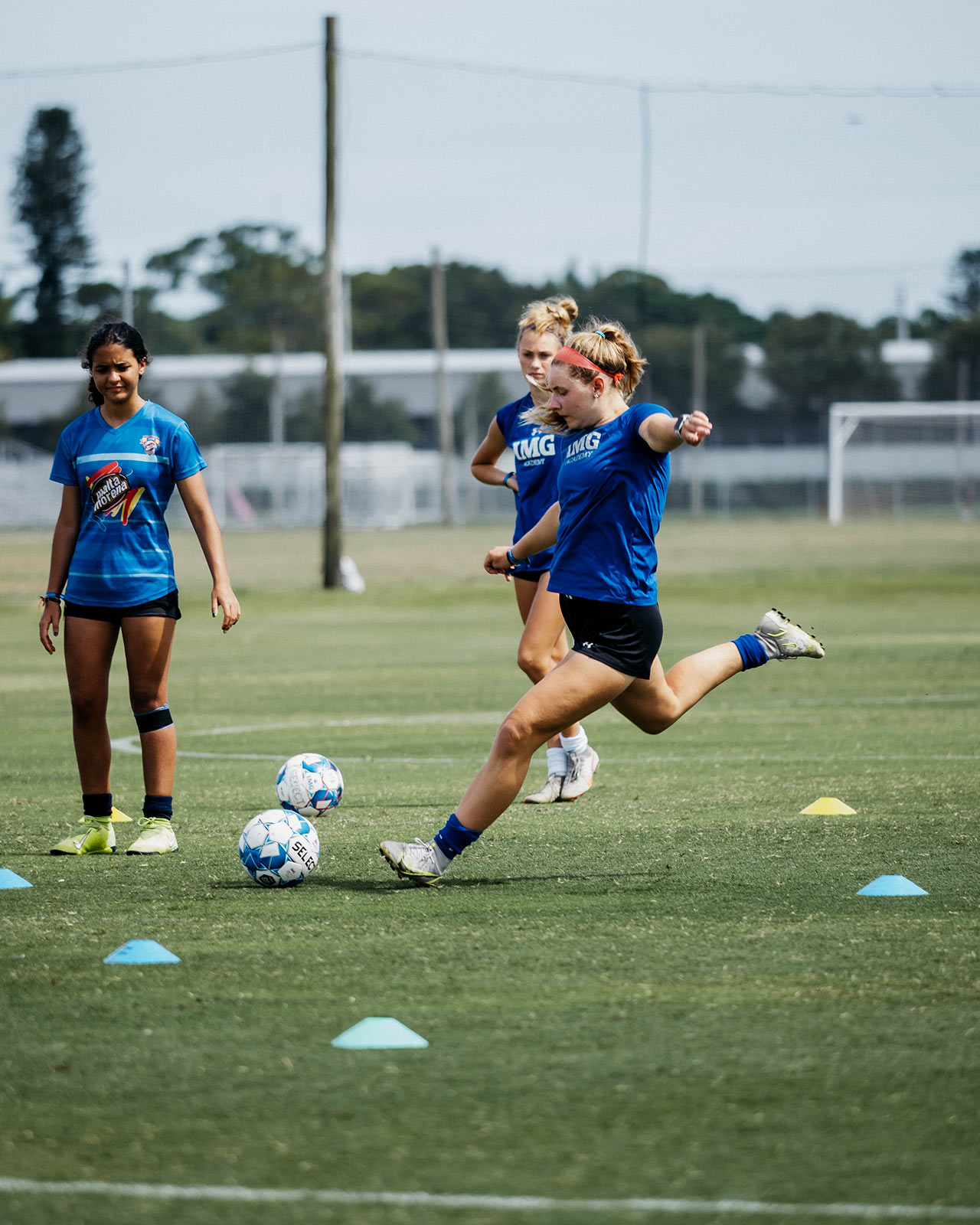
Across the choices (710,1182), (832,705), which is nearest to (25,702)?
(832,705)

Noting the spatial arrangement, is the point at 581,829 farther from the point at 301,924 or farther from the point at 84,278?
the point at 84,278

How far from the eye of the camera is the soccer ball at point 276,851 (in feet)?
20.1

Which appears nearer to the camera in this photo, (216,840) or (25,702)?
(216,840)

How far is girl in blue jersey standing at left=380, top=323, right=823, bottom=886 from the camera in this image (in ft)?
19.2

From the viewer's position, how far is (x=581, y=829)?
728cm

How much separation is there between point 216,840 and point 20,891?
121 cm

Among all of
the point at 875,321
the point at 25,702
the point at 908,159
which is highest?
the point at 908,159

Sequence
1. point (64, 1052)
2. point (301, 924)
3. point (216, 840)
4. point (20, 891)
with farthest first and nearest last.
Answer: point (216, 840)
point (20, 891)
point (301, 924)
point (64, 1052)

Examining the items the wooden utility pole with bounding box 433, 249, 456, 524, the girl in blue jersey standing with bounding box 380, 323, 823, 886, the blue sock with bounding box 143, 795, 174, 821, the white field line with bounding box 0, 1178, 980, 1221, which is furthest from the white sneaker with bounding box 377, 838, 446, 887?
the wooden utility pole with bounding box 433, 249, 456, 524

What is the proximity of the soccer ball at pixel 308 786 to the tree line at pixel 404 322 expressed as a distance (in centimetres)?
1784

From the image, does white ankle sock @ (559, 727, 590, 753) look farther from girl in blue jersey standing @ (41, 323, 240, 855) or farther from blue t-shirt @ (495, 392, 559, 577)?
girl in blue jersey standing @ (41, 323, 240, 855)

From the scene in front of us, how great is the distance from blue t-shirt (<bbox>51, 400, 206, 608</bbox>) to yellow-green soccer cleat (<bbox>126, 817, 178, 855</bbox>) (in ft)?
3.00

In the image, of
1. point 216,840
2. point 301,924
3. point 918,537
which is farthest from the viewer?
point 918,537

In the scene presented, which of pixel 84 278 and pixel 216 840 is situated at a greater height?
pixel 84 278
